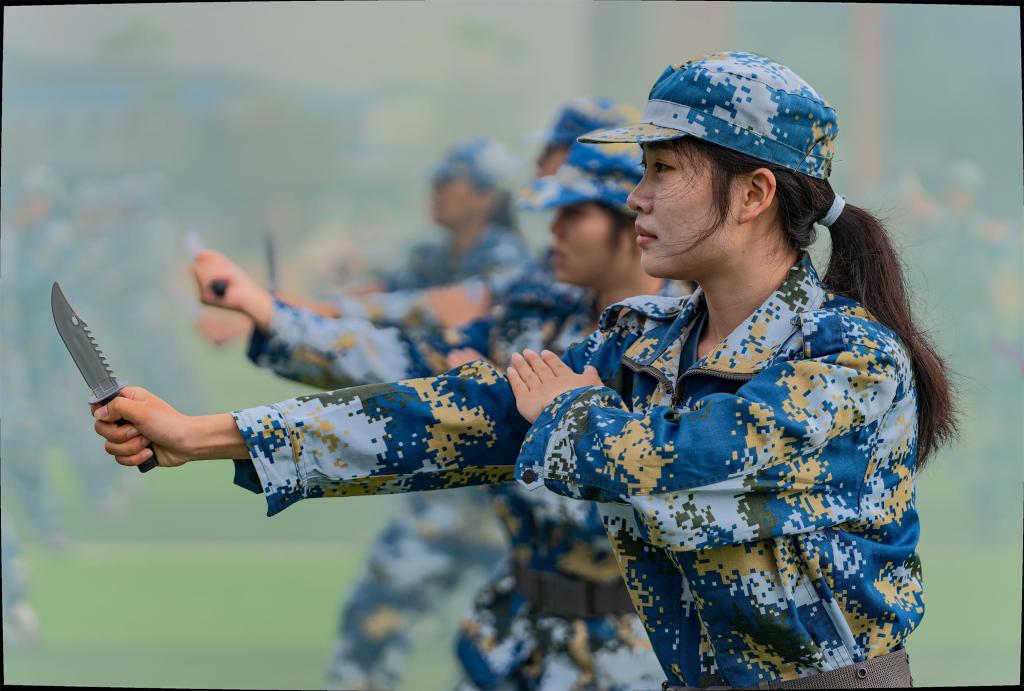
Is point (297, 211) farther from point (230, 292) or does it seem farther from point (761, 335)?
point (761, 335)

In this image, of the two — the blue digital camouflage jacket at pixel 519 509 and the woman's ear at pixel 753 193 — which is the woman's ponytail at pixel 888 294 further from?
the blue digital camouflage jacket at pixel 519 509

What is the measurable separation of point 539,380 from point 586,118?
1.31 meters

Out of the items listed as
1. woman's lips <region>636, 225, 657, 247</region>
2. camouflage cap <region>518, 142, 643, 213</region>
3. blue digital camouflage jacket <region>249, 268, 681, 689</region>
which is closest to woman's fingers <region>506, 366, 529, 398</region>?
woman's lips <region>636, 225, 657, 247</region>

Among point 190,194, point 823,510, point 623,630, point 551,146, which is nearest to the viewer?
point 823,510

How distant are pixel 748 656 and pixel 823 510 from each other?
23 centimetres

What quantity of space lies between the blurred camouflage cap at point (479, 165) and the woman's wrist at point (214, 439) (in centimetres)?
312

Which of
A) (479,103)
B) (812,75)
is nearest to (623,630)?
(812,75)

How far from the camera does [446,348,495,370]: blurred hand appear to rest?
284 centimetres

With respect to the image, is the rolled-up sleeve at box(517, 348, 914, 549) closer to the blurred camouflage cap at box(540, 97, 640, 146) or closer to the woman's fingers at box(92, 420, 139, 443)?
the woman's fingers at box(92, 420, 139, 443)

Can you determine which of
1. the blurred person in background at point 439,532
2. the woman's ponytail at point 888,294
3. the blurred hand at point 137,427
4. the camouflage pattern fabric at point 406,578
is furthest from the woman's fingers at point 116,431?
the camouflage pattern fabric at point 406,578

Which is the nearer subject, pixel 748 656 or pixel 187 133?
pixel 748 656

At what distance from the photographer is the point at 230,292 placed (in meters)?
2.75

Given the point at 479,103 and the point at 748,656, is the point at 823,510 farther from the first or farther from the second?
the point at 479,103

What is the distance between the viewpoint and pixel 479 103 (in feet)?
16.6
